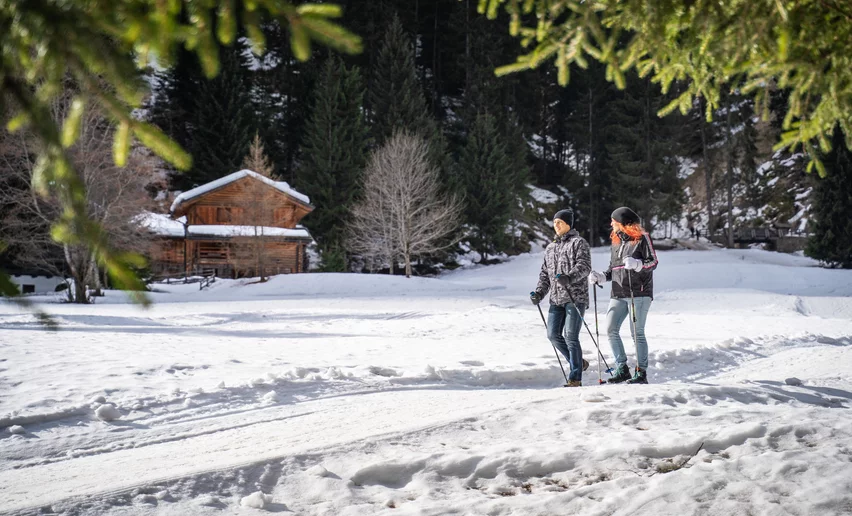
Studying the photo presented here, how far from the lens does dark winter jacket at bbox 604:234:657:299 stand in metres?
6.61

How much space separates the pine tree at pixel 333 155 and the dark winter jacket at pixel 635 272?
30441 millimetres

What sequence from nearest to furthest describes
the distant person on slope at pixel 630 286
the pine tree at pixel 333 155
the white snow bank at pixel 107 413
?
the white snow bank at pixel 107 413, the distant person on slope at pixel 630 286, the pine tree at pixel 333 155

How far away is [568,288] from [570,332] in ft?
1.71

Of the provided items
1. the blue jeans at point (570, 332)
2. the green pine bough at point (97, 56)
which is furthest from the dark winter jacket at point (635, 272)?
the green pine bough at point (97, 56)

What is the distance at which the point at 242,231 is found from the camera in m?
30.6

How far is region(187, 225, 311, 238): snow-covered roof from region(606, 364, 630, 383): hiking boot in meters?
26.0

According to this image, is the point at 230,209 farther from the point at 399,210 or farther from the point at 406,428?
the point at 406,428

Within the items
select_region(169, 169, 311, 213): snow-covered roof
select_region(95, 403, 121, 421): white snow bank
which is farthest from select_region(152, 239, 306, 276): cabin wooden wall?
select_region(95, 403, 121, 421): white snow bank

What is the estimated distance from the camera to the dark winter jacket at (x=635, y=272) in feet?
21.7

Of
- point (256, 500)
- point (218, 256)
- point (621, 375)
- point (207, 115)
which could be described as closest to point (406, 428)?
point (256, 500)

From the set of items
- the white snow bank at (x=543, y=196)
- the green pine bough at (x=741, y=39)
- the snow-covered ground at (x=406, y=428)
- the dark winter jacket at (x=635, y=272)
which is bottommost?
the snow-covered ground at (x=406, y=428)

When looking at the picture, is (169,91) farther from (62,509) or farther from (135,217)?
(62,509)

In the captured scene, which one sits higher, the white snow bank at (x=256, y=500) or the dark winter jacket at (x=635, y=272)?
the dark winter jacket at (x=635, y=272)

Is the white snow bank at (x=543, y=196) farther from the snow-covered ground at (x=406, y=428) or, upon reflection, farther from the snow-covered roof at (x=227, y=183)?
the snow-covered ground at (x=406, y=428)
